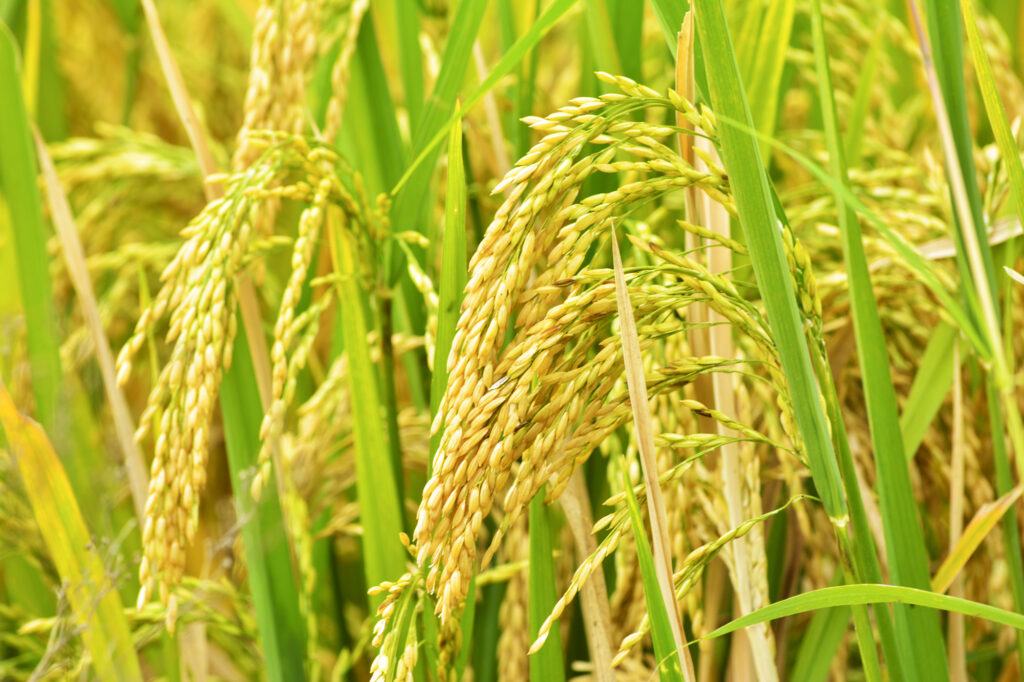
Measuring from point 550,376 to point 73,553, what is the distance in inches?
21.7

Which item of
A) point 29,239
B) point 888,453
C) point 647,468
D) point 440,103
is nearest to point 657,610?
point 647,468

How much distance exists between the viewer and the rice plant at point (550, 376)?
55 centimetres

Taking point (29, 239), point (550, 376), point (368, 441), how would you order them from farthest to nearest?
point (29, 239) < point (368, 441) < point (550, 376)

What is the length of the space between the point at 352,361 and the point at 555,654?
32cm

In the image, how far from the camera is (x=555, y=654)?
718mm

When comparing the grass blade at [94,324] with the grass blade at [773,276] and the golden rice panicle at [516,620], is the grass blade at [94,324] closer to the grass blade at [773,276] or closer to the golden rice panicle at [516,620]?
the golden rice panicle at [516,620]

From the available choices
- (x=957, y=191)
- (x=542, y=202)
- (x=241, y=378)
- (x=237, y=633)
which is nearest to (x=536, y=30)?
(x=542, y=202)

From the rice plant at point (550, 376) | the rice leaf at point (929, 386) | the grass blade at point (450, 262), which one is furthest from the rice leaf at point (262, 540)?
the rice leaf at point (929, 386)

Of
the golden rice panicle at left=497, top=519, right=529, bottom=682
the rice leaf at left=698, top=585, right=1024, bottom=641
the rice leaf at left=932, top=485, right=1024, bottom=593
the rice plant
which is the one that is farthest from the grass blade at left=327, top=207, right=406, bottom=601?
the rice leaf at left=932, top=485, right=1024, bottom=593

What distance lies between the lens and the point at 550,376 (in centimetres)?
54

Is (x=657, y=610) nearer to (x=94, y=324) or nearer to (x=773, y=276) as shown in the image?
(x=773, y=276)

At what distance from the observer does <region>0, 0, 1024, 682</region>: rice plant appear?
55 centimetres

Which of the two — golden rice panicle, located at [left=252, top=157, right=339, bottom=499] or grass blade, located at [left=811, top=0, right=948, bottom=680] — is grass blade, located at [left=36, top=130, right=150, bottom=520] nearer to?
golden rice panicle, located at [left=252, top=157, right=339, bottom=499]

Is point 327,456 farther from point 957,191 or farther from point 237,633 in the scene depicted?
point 957,191
